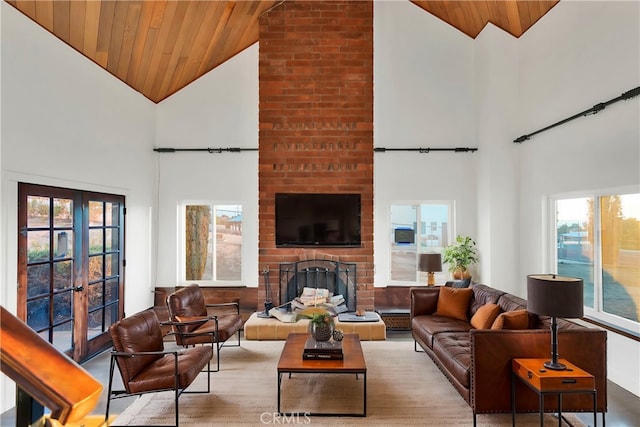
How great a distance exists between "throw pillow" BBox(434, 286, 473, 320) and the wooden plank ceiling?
3769 mm

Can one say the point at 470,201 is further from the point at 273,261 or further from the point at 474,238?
the point at 273,261

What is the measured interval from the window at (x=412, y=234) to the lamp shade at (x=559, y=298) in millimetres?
3624

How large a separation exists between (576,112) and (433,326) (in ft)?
9.54

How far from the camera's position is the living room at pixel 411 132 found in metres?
3.84

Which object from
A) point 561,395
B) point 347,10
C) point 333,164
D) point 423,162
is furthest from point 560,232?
point 347,10

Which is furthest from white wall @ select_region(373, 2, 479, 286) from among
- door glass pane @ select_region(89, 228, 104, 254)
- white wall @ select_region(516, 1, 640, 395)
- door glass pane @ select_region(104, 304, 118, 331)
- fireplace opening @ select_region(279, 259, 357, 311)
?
door glass pane @ select_region(89, 228, 104, 254)

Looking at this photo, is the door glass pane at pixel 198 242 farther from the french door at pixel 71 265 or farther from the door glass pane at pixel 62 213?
the door glass pane at pixel 62 213

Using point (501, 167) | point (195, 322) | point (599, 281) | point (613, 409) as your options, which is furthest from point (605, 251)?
point (195, 322)

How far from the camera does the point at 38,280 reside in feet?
12.6

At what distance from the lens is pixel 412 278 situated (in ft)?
21.4

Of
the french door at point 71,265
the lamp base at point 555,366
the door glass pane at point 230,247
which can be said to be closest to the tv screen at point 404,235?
the door glass pane at point 230,247

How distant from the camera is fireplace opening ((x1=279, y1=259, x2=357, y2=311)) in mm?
6039

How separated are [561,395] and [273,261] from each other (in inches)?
159

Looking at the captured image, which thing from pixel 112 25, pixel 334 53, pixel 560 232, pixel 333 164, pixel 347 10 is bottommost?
pixel 560 232
